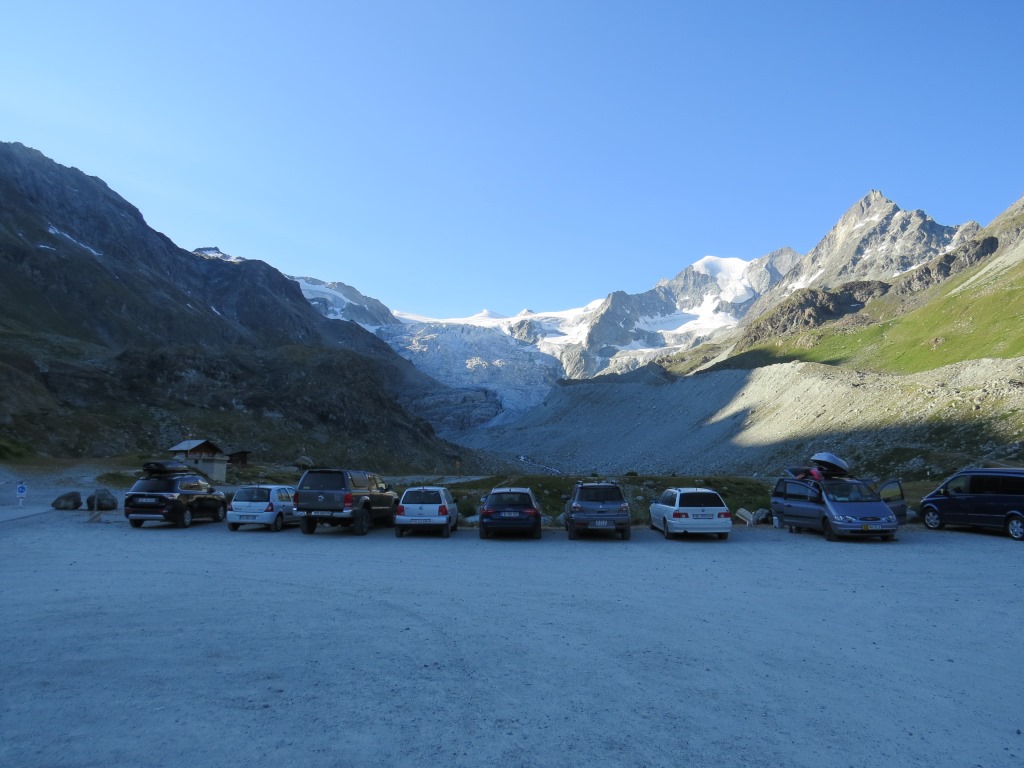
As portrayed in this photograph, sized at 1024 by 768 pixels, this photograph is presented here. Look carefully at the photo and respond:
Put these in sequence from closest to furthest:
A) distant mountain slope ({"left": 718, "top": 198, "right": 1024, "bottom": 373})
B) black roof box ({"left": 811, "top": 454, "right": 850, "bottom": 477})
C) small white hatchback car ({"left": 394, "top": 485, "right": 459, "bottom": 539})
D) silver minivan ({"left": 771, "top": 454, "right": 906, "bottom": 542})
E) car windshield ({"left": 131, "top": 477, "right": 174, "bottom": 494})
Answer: silver minivan ({"left": 771, "top": 454, "right": 906, "bottom": 542}) < small white hatchback car ({"left": 394, "top": 485, "right": 459, "bottom": 539}) < car windshield ({"left": 131, "top": 477, "right": 174, "bottom": 494}) < black roof box ({"left": 811, "top": 454, "right": 850, "bottom": 477}) < distant mountain slope ({"left": 718, "top": 198, "right": 1024, "bottom": 373})

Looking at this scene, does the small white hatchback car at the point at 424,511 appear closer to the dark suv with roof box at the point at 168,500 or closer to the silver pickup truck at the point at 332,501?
the silver pickup truck at the point at 332,501

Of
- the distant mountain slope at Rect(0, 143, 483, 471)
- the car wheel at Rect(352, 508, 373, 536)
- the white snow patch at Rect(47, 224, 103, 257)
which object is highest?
the white snow patch at Rect(47, 224, 103, 257)

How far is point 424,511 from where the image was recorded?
2169 cm

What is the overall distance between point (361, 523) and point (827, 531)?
1430cm

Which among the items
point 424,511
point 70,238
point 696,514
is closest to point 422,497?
point 424,511

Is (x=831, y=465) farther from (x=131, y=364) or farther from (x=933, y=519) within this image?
(x=131, y=364)

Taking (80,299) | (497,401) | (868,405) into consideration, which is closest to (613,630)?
(868,405)

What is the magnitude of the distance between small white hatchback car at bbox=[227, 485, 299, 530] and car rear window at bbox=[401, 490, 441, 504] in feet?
15.7

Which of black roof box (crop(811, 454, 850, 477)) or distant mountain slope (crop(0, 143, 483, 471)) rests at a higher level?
distant mountain slope (crop(0, 143, 483, 471))

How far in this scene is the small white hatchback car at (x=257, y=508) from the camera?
23125 mm

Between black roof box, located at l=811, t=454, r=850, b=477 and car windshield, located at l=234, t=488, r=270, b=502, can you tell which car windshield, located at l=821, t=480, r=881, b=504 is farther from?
car windshield, located at l=234, t=488, r=270, b=502

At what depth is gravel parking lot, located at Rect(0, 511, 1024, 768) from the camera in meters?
5.45

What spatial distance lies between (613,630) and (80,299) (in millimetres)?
127132

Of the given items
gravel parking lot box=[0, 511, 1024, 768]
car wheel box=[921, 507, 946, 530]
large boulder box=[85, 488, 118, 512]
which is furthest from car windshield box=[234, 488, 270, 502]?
car wheel box=[921, 507, 946, 530]
